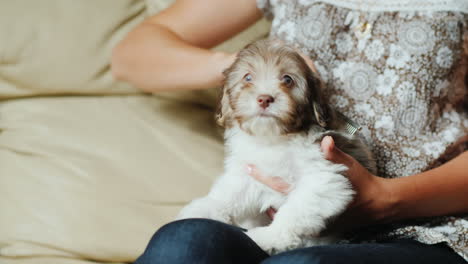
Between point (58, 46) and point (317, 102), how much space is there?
1.25 metres

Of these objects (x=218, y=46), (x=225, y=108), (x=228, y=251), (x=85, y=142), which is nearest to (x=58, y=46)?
(x=85, y=142)

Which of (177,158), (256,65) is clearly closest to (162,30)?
(177,158)

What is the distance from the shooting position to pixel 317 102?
5.42 feet

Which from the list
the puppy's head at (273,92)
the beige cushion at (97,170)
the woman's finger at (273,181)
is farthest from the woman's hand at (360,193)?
the beige cushion at (97,170)

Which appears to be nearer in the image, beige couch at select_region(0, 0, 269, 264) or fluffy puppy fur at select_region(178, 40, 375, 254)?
fluffy puppy fur at select_region(178, 40, 375, 254)

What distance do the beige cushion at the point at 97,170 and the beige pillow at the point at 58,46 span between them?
0.27ft

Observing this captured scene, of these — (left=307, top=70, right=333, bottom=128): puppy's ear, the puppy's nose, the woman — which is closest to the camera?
the puppy's nose

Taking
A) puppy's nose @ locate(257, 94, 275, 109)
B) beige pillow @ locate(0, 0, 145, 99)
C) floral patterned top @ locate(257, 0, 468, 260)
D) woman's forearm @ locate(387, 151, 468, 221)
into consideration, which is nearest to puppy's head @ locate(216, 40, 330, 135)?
puppy's nose @ locate(257, 94, 275, 109)

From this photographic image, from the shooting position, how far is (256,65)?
5.31 ft

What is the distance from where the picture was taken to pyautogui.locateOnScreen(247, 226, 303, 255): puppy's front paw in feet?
5.21

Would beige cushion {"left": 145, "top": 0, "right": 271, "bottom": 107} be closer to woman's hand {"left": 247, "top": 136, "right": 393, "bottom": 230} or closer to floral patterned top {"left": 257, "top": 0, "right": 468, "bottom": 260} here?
floral patterned top {"left": 257, "top": 0, "right": 468, "bottom": 260}

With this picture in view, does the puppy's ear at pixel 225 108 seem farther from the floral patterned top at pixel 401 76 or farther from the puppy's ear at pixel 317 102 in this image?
the floral patterned top at pixel 401 76

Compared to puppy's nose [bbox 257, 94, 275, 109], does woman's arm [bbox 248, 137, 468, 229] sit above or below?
below

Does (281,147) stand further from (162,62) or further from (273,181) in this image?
(162,62)
